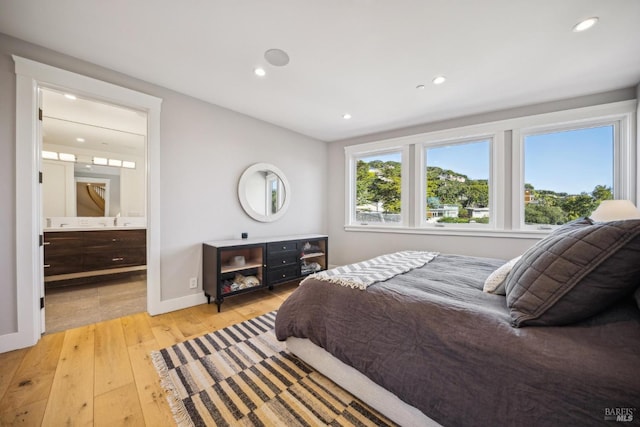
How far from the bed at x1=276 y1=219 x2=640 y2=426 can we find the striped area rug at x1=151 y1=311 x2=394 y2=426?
0.17 m

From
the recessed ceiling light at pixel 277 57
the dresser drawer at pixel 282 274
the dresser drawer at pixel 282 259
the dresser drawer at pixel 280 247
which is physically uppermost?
the recessed ceiling light at pixel 277 57

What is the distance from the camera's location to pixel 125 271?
4.29 m

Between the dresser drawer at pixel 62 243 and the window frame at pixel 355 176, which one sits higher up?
the window frame at pixel 355 176

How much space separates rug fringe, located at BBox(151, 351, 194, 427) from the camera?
4.14 feet

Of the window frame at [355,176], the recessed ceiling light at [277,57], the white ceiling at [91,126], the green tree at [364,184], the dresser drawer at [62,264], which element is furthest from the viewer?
the green tree at [364,184]

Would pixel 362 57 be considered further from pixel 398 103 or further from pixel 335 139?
pixel 335 139

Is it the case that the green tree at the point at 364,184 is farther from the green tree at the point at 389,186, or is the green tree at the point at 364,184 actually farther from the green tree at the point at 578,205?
the green tree at the point at 578,205

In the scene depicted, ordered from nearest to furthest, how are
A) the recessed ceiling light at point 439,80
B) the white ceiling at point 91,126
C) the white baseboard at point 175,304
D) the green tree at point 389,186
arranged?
the recessed ceiling light at point 439,80, the white baseboard at point 175,304, the white ceiling at point 91,126, the green tree at point 389,186

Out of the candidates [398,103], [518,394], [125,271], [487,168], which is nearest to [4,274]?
[125,271]

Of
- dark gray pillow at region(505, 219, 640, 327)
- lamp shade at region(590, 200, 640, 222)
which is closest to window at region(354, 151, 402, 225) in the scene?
lamp shade at region(590, 200, 640, 222)

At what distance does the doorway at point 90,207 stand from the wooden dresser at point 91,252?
0.03 ft

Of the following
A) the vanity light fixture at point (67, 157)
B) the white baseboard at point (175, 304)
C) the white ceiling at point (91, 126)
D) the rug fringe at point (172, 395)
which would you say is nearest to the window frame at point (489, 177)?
the white baseboard at point (175, 304)

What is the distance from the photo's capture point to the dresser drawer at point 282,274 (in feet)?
10.0

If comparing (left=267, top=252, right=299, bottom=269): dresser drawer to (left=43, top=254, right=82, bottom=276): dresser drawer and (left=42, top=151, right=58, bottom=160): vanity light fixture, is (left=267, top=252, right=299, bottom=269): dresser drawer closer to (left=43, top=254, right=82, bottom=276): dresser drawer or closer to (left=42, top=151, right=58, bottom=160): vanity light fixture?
(left=43, top=254, right=82, bottom=276): dresser drawer
